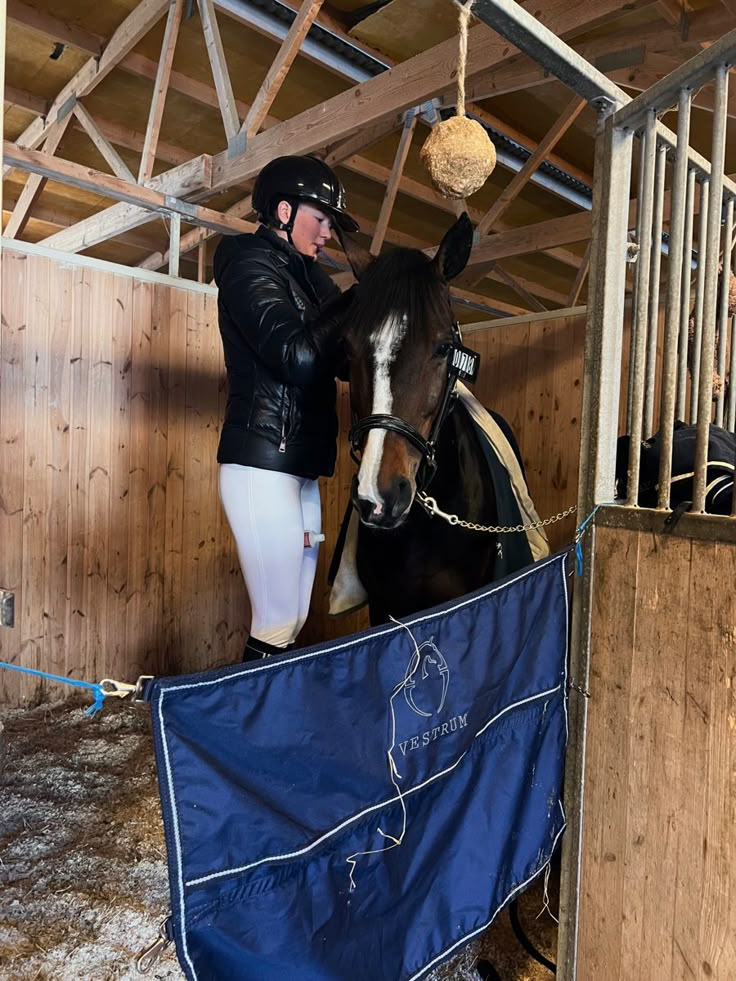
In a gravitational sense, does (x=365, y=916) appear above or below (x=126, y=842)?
above

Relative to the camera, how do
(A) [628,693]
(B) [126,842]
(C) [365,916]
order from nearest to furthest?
(C) [365,916] → (A) [628,693] → (B) [126,842]

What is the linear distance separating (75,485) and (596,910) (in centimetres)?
232

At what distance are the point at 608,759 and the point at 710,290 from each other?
84 centimetres

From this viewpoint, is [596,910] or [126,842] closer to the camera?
[596,910]

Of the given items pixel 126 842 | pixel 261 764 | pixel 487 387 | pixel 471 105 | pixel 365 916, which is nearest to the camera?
pixel 261 764

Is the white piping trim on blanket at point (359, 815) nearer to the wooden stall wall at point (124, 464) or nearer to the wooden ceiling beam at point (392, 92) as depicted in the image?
the wooden stall wall at point (124, 464)

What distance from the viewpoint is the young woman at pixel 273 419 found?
150 cm

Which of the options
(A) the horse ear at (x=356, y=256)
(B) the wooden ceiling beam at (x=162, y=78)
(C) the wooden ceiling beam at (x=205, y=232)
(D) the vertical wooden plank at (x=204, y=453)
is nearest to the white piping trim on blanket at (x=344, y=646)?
(A) the horse ear at (x=356, y=256)

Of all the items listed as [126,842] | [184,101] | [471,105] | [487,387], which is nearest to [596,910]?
[126,842]

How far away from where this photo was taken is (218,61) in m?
2.84

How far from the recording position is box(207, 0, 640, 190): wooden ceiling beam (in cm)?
230

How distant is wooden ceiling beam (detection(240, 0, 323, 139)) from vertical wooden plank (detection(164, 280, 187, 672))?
3.00 feet

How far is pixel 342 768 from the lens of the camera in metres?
0.83

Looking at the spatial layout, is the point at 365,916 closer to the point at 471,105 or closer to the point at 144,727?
the point at 144,727
